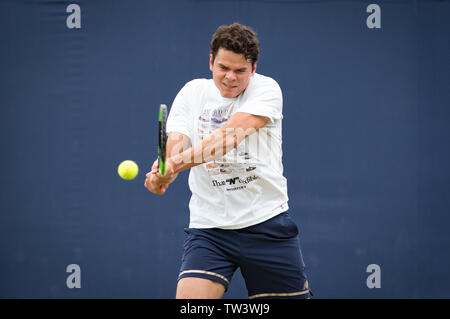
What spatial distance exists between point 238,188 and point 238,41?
0.75 m

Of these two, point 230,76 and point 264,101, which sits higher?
point 230,76

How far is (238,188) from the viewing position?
2756 millimetres

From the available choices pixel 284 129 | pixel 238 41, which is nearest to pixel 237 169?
pixel 238 41

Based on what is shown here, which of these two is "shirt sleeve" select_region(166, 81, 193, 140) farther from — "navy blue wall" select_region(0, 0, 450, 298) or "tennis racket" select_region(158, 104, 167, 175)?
"navy blue wall" select_region(0, 0, 450, 298)

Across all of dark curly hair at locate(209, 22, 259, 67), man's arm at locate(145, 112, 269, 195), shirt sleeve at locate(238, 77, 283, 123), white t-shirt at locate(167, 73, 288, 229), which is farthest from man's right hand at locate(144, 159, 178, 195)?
dark curly hair at locate(209, 22, 259, 67)

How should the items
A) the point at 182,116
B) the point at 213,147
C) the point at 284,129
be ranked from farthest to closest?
the point at 284,129
the point at 182,116
the point at 213,147

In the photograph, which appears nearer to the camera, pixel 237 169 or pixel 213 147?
pixel 213 147

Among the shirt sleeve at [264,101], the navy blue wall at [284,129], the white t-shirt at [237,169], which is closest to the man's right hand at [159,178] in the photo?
the white t-shirt at [237,169]

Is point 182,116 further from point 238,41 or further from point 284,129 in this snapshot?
point 284,129

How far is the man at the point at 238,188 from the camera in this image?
2.67 m

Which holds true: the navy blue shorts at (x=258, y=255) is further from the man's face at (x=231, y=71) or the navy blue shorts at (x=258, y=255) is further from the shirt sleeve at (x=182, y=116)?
the man's face at (x=231, y=71)

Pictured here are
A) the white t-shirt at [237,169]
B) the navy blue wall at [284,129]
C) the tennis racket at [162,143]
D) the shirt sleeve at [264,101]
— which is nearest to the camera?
the tennis racket at [162,143]
